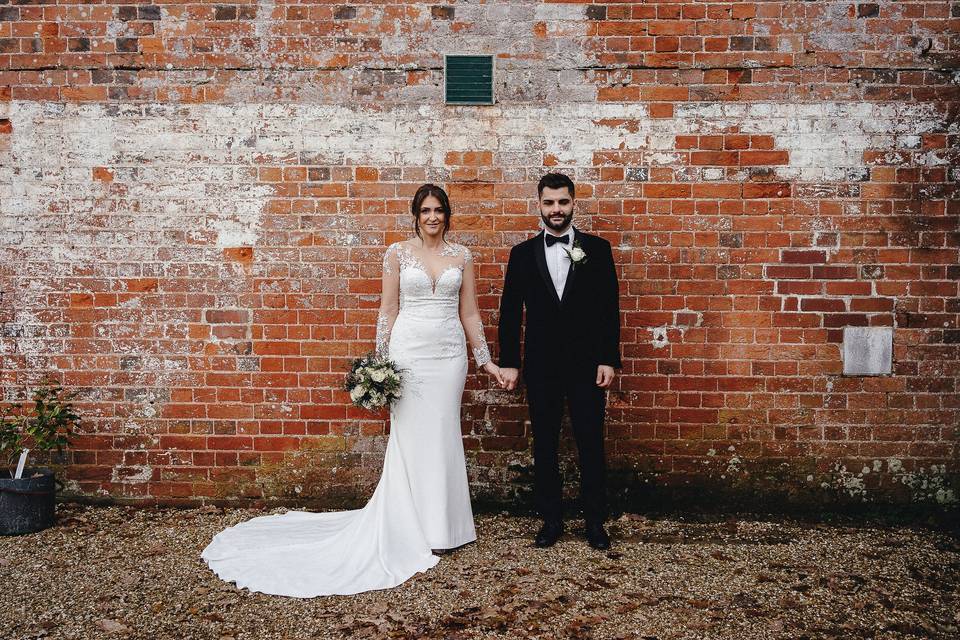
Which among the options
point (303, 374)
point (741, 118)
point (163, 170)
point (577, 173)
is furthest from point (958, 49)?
point (163, 170)

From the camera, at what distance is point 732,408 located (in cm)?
445

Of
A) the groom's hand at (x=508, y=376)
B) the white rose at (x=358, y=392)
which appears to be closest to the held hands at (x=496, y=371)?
the groom's hand at (x=508, y=376)

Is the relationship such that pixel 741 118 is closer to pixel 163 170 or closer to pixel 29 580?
pixel 163 170

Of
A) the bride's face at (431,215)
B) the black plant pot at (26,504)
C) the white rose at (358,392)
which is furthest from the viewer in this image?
the black plant pot at (26,504)

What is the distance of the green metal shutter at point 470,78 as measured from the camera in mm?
4371

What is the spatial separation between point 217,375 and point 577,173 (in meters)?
2.87

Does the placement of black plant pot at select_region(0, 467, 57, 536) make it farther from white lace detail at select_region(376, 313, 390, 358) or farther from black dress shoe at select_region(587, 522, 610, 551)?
black dress shoe at select_region(587, 522, 610, 551)

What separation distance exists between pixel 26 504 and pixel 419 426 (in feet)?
8.63

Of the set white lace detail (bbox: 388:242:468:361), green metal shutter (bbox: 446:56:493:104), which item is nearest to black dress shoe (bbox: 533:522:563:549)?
white lace detail (bbox: 388:242:468:361)

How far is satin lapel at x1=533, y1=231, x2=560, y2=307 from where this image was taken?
12.7ft

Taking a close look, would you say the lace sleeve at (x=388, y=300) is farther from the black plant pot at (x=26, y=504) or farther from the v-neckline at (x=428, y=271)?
the black plant pot at (x=26, y=504)

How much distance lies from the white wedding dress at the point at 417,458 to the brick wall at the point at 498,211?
0.55 meters

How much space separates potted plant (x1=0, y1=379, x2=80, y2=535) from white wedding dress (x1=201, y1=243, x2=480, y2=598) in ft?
4.05

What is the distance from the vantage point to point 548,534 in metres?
3.95
